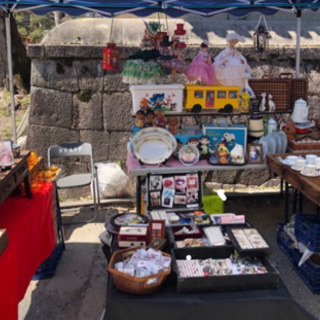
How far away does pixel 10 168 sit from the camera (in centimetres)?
280

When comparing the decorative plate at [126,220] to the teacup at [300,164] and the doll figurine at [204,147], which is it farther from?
the teacup at [300,164]

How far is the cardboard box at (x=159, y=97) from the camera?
12.7 feet

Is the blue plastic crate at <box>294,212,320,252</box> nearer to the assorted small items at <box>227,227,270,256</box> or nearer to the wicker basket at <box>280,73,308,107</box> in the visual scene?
the assorted small items at <box>227,227,270,256</box>

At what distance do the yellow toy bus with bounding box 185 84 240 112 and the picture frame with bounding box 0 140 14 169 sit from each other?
6.13ft

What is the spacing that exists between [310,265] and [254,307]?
1.63m

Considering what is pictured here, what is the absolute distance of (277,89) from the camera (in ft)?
14.1

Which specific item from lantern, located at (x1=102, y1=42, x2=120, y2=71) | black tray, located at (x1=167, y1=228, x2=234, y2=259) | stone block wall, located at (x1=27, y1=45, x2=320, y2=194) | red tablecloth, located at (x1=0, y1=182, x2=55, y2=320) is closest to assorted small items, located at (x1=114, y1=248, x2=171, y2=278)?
black tray, located at (x1=167, y1=228, x2=234, y2=259)

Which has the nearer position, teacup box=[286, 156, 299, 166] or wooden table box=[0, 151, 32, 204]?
wooden table box=[0, 151, 32, 204]

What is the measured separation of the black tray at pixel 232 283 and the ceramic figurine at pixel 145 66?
89.4 inches

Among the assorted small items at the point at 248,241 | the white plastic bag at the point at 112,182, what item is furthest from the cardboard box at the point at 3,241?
the white plastic bag at the point at 112,182

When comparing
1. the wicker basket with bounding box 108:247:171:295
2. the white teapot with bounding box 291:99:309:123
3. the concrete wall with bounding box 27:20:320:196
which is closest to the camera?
the wicker basket with bounding box 108:247:171:295

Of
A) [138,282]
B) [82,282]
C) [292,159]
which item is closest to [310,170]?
[292,159]

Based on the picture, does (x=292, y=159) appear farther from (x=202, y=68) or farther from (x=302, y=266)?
(x=202, y=68)

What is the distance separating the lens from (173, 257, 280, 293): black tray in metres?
2.10
